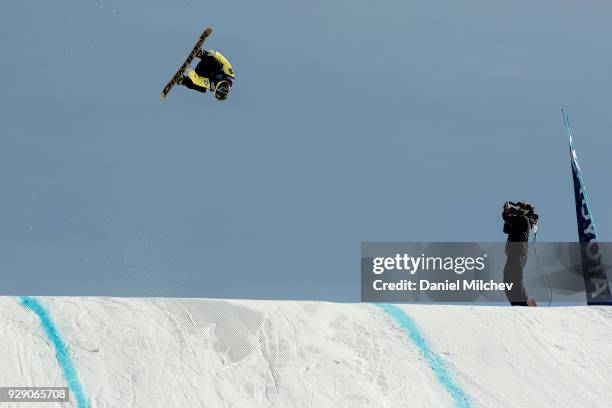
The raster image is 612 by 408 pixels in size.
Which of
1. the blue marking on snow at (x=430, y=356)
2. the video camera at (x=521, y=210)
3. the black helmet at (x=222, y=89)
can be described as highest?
the black helmet at (x=222, y=89)

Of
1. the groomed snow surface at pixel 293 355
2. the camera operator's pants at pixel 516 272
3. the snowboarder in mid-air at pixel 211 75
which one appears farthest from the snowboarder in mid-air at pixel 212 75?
the camera operator's pants at pixel 516 272

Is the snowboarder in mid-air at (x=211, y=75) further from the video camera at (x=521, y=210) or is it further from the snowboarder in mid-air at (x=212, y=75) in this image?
the video camera at (x=521, y=210)

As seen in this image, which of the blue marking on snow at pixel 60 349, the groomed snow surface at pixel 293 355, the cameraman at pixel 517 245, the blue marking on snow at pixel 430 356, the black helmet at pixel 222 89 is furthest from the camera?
the black helmet at pixel 222 89

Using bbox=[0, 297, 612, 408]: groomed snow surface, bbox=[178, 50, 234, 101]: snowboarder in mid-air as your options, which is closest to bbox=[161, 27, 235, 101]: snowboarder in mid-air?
bbox=[178, 50, 234, 101]: snowboarder in mid-air

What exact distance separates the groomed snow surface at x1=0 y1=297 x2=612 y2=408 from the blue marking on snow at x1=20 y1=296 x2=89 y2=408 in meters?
0.01

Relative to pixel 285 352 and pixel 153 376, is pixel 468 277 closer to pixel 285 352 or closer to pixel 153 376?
pixel 285 352

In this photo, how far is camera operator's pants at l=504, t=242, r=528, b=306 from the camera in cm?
1350

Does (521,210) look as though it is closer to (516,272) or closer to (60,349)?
(516,272)

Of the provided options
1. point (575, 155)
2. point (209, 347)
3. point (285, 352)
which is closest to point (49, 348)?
point (209, 347)

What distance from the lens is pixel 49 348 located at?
36.1ft

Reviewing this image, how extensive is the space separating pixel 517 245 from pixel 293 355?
3.57 meters

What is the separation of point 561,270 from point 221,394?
5399mm

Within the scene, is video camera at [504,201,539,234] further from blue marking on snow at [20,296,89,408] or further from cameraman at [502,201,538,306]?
blue marking on snow at [20,296,89,408]

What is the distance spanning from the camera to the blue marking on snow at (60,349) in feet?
34.3
